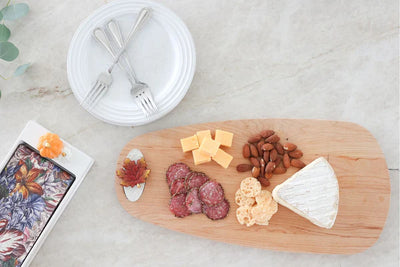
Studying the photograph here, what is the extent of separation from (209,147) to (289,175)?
34 cm

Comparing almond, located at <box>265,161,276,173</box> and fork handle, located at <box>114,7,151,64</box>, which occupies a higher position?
Answer: fork handle, located at <box>114,7,151,64</box>

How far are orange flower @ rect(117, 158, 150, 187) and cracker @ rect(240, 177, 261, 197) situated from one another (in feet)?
1.24

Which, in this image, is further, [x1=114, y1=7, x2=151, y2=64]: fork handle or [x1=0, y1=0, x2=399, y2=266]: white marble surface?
[x1=0, y1=0, x2=399, y2=266]: white marble surface

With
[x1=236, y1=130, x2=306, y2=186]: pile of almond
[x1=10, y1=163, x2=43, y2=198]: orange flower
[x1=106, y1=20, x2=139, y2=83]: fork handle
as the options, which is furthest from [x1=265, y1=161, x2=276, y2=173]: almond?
[x1=10, y1=163, x2=43, y2=198]: orange flower

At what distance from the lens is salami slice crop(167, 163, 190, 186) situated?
4.52 ft

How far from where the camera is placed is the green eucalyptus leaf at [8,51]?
135 cm

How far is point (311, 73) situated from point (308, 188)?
485 mm

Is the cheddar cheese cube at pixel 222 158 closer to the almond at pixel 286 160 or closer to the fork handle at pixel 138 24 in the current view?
the almond at pixel 286 160

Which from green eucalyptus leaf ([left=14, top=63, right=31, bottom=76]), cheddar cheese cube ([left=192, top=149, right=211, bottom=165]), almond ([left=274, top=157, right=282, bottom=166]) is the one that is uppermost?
almond ([left=274, top=157, right=282, bottom=166])

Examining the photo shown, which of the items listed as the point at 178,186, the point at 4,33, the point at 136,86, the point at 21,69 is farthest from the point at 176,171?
the point at 4,33

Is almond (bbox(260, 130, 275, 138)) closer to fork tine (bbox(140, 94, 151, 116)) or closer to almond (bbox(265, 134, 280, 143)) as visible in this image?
almond (bbox(265, 134, 280, 143))

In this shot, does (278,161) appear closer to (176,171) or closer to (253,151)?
(253,151)

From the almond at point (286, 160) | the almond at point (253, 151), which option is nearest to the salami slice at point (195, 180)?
the almond at point (253, 151)

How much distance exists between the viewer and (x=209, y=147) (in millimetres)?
1338
